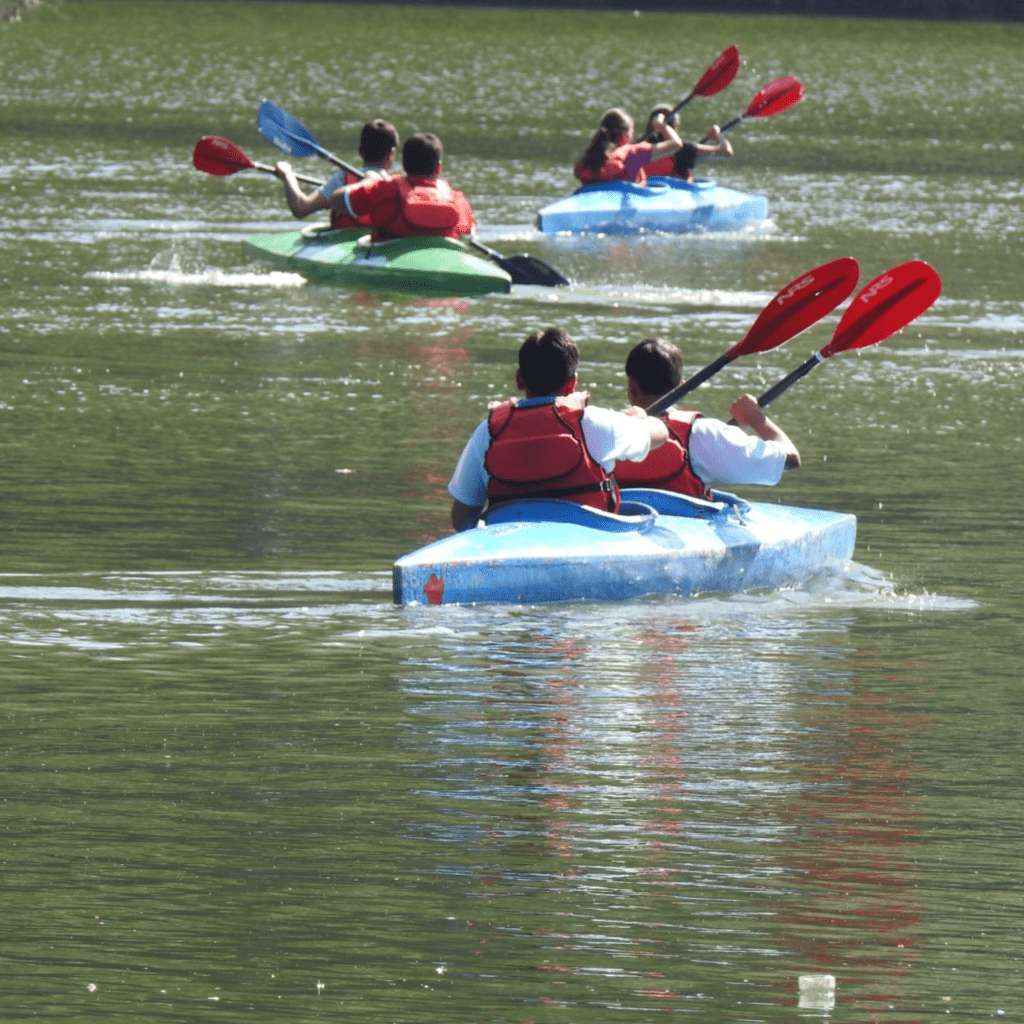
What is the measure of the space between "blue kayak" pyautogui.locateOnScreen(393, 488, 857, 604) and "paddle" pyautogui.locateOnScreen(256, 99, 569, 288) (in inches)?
305

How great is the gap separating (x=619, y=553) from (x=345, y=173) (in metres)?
8.69

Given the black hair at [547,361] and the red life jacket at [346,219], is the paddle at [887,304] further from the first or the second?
the red life jacket at [346,219]

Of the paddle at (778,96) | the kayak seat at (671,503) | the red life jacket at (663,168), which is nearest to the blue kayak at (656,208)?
the red life jacket at (663,168)

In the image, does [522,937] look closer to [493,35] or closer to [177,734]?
[177,734]

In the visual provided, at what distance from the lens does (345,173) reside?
52.1 ft

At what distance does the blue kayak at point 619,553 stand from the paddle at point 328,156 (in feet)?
25.4

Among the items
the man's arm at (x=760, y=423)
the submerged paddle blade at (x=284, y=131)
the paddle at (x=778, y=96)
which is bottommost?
the man's arm at (x=760, y=423)

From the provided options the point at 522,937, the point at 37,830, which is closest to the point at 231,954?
the point at 522,937

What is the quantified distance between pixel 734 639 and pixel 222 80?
30770mm

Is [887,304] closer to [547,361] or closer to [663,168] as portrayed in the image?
[547,361]

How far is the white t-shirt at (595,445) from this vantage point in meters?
7.45

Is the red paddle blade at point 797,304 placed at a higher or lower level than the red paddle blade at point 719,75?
lower

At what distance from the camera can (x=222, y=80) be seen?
37094mm

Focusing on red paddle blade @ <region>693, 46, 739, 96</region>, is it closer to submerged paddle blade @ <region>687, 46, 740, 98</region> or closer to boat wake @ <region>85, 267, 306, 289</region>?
submerged paddle blade @ <region>687, 46, 740, 98</region>
